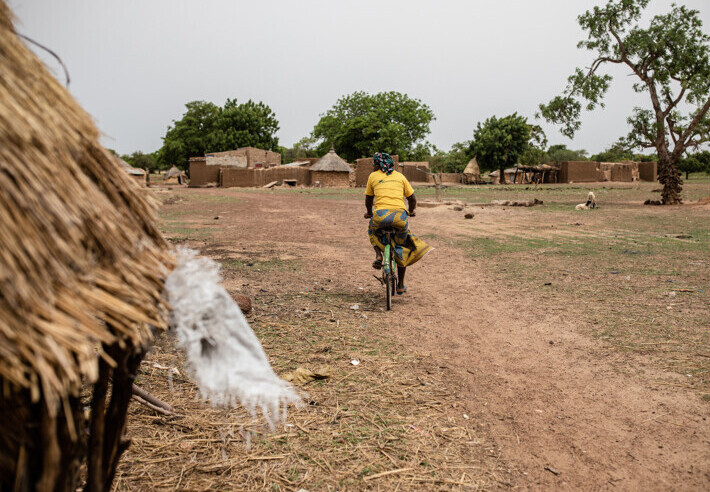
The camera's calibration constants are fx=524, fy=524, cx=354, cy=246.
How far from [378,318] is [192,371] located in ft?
13.5

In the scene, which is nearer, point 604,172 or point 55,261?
point 55,261

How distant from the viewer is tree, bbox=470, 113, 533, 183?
52312 mm

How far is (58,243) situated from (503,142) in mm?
54319

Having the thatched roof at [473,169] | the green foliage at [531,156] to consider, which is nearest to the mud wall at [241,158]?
the thatched roof at [473,169]

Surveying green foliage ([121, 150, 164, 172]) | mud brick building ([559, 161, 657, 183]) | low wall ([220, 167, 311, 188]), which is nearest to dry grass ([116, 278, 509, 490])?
low wall ([220, 167, 311, 188])

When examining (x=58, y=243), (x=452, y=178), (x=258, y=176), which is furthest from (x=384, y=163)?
(x=452, y=178)

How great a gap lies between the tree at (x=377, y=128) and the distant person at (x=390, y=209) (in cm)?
5372

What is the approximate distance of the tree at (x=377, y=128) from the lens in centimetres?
6216

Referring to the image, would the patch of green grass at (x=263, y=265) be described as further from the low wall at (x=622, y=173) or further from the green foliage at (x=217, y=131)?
the green foliage at (x=217, y=131)

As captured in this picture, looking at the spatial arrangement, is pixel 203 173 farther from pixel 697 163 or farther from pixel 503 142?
pixel 697 163

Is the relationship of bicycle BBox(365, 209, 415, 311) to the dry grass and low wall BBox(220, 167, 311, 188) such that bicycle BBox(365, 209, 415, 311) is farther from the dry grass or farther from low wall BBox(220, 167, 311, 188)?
low wall BBox(220, 167, 311, 188)

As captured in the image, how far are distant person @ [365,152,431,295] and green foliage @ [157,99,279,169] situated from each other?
5878 cm

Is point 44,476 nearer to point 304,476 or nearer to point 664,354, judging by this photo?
point 304,476

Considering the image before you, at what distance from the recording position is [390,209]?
6.16 m
